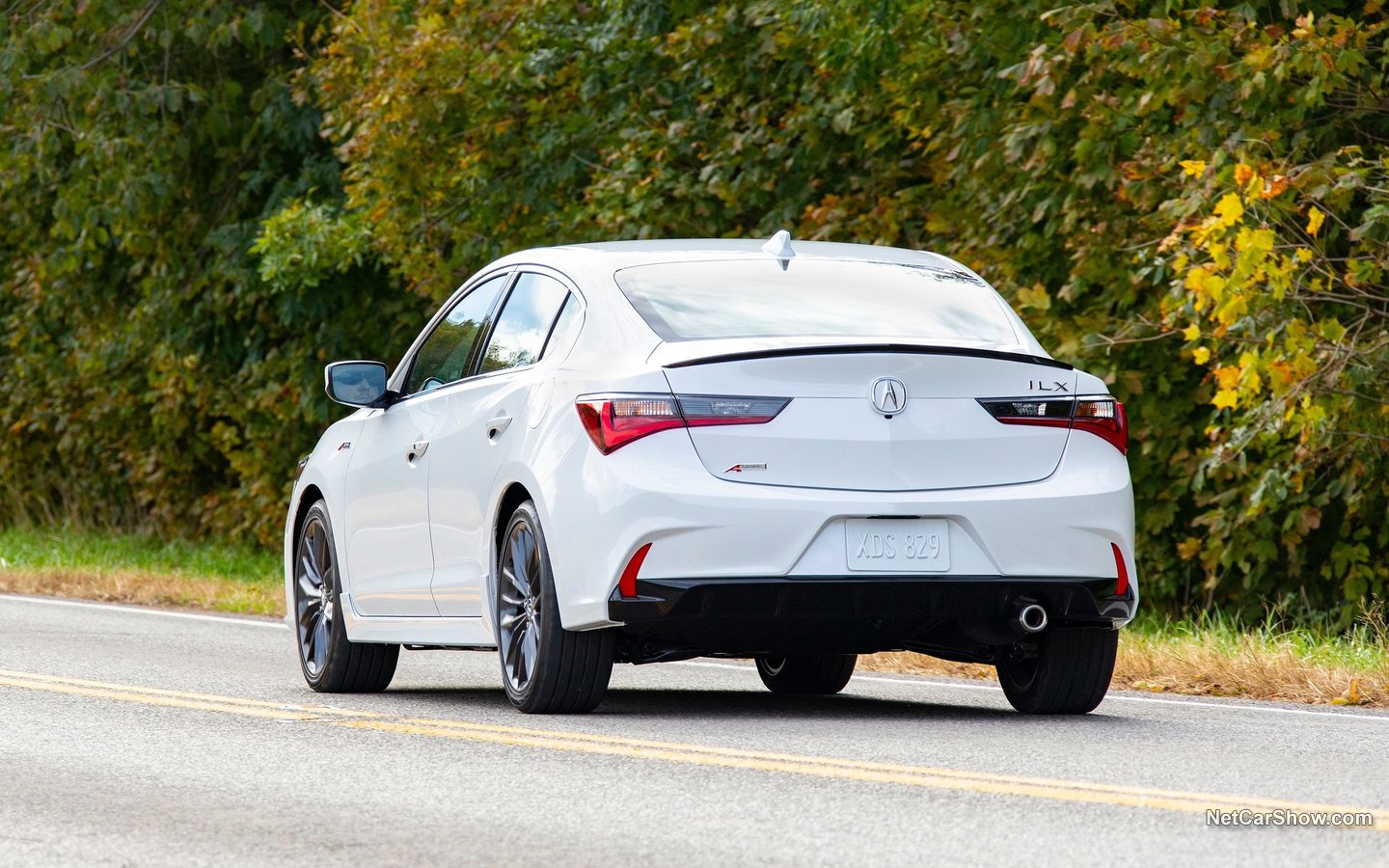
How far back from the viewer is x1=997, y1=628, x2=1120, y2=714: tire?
8.35 metres

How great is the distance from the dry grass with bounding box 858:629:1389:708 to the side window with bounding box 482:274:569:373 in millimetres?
2980

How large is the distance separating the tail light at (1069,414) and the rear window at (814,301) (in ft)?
1.09

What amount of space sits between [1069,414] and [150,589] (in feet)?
36.9

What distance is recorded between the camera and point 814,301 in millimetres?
8273

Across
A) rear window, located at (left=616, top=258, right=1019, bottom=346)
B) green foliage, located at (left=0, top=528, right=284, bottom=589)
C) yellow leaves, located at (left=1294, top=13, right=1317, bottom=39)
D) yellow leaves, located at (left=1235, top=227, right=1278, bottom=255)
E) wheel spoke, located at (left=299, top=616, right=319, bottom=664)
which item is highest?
yellow leaves, located at (left=1294, top=13, right=1317, bottom=39)

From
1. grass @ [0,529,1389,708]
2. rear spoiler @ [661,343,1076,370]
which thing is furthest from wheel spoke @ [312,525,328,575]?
rear spoiler @ [661,343,1076,370]

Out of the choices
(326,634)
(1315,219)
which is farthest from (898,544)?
(1315,219)

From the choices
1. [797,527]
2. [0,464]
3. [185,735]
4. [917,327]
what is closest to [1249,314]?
[917,327]

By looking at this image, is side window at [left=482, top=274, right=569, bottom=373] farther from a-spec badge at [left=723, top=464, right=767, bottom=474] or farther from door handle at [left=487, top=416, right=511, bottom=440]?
a-spec badge at [left=723, top=464, right=767, bottom=474]

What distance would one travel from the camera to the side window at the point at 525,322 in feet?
28.2

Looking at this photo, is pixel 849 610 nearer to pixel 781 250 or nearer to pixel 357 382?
pixel 781 250

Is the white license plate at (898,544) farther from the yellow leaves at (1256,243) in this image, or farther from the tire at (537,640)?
the yellow leaves at (1256,243)

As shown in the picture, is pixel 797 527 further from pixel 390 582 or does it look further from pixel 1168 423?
pixel 1168 423

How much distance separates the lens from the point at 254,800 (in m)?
6.33
